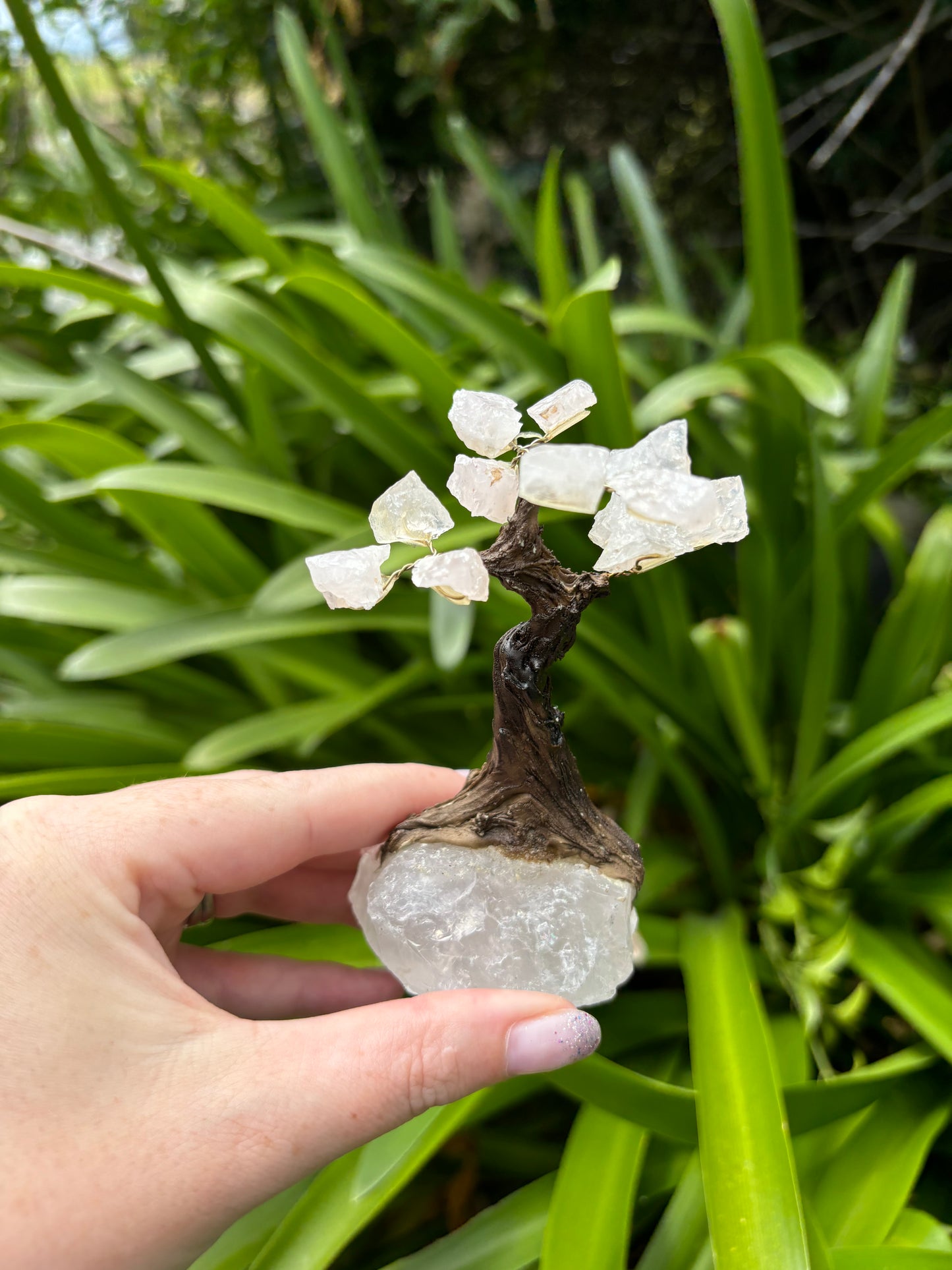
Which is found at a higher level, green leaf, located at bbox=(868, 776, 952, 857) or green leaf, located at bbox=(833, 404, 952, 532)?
green leaf, located at bbox=(833, 404, 952, 532)

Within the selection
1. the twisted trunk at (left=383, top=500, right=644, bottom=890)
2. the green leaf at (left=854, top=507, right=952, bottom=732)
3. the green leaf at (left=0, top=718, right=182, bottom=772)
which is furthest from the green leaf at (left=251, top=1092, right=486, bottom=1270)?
→ the green leaf at (left=854, top=507, right=952, bottom=732)

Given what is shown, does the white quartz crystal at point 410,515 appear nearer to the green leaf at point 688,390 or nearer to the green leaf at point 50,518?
the green leaf at point 688,390

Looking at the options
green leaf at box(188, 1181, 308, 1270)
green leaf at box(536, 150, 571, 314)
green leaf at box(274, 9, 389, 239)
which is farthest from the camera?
green leaf at box(274, 9, 389, 239)

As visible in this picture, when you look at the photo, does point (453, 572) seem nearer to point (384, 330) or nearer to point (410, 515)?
point (410, 515)

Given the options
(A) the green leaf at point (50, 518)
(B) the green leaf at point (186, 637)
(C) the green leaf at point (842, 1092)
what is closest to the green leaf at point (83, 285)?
(A) the green leaf at point (50, 518)

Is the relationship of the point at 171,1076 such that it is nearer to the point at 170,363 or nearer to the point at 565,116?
the point at 170,363

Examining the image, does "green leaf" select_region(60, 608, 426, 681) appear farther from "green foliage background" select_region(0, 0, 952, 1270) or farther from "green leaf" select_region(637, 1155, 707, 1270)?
"green leaf" select_region(637, 1155, 707, 1270)

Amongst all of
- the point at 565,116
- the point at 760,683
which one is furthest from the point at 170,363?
the point at 565,116
